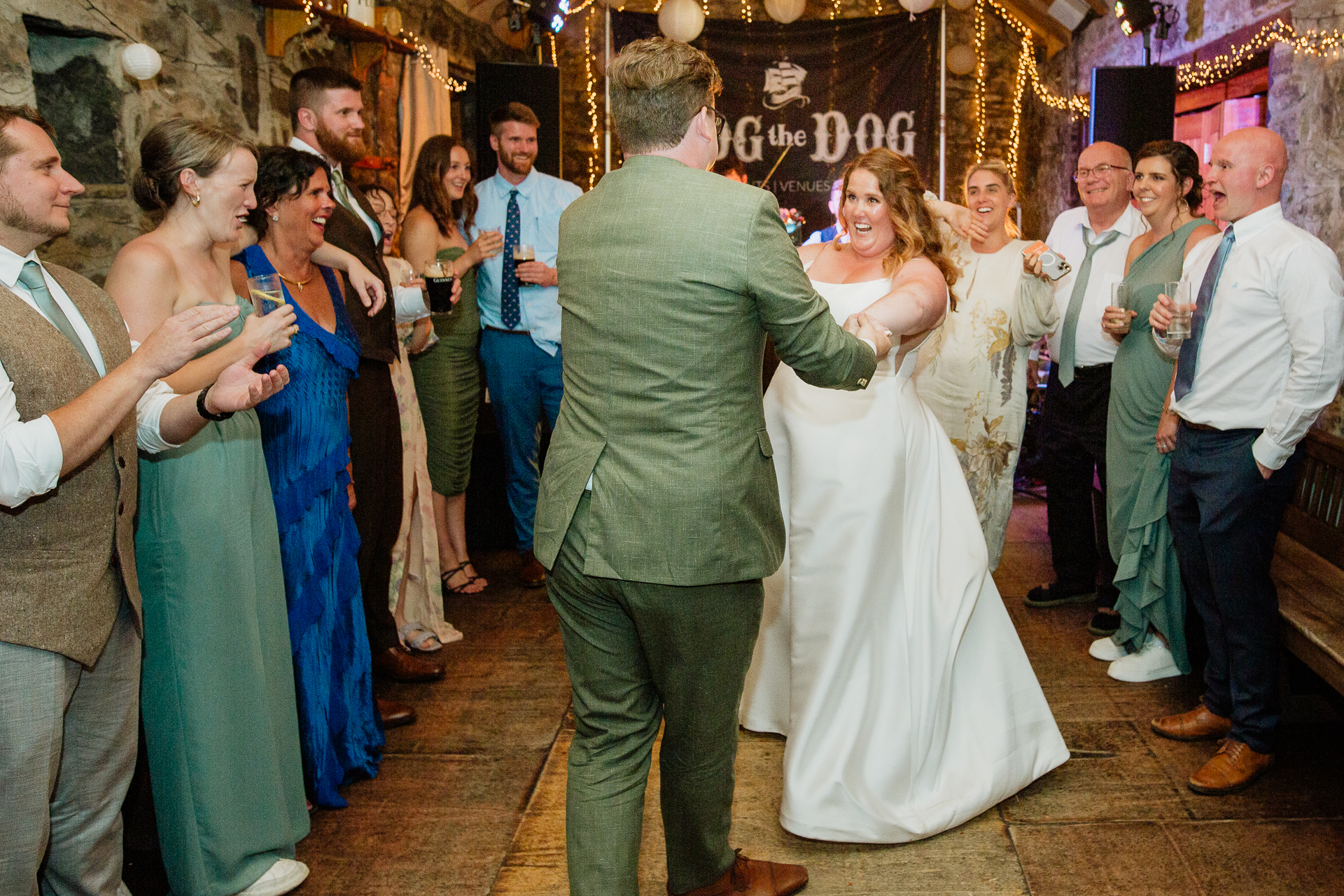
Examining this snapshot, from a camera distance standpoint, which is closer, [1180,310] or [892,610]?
[892,610]

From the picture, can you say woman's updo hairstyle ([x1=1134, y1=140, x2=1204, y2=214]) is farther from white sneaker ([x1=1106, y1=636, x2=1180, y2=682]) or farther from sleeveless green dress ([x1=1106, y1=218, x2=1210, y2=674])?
white sneaker ([x1=1106, y1=636, x2=1180, y2=682])

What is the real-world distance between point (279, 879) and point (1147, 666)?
2612 mm

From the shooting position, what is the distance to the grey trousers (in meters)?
1.61

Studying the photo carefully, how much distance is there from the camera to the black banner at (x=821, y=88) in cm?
811

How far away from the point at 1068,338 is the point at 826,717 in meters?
1.97

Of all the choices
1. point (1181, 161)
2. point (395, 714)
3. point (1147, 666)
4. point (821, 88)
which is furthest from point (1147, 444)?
point (821, 88)

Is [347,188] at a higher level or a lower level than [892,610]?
higher

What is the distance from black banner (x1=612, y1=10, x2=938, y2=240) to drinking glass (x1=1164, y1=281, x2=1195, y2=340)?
5576 millimetres

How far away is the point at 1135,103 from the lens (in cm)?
566

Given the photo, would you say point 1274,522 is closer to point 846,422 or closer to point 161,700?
point 846,422

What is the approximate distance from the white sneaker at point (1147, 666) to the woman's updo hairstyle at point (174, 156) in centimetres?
294

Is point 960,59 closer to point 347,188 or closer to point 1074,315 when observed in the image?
point 1074,315

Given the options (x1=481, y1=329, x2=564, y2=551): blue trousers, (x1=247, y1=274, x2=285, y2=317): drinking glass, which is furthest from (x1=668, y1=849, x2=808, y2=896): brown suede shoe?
(x1=481, y1=329, x2=564, y2=551): blue trousers

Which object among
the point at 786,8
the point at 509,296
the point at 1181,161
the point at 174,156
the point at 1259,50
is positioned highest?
the point at 786,8
